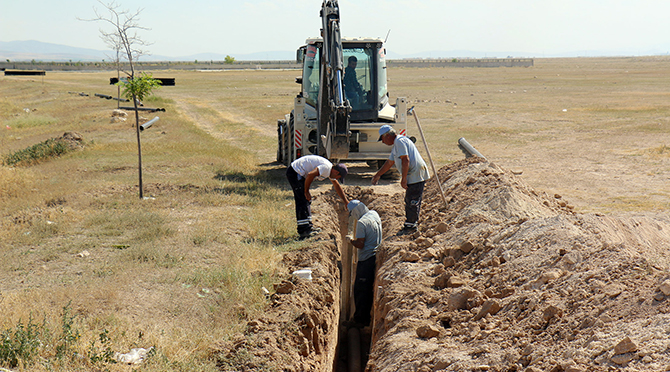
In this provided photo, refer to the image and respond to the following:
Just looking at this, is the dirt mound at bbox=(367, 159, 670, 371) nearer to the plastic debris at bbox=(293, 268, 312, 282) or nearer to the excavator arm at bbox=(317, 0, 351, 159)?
the plastic debris at bbox=(293, 268, 312, 282)

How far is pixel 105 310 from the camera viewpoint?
19.0 ft

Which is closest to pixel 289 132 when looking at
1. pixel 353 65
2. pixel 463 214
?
pixel 353 65

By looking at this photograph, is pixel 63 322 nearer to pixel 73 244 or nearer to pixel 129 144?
pixel 73 244

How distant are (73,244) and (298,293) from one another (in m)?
3.68

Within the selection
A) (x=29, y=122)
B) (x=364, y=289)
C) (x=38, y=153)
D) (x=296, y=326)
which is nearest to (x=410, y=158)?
(x=364, y=289)

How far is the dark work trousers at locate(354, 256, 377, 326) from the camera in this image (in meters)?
8.47

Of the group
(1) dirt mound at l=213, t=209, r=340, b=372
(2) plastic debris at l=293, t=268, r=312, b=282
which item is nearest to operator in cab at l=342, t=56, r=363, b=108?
(1) dirt mound at l=213, t=209, r=340, b=372

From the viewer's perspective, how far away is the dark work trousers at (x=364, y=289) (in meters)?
8.47

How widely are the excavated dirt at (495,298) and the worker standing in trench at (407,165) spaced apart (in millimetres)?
601

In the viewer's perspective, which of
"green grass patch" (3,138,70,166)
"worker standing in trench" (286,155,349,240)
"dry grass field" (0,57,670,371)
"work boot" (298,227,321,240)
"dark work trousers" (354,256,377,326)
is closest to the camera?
"dry grass field" (0,57,670,371)

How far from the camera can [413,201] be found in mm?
8312

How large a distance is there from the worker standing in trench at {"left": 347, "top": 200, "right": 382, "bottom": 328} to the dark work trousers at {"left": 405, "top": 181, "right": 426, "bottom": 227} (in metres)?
0.51

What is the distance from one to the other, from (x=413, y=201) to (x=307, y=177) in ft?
5.46

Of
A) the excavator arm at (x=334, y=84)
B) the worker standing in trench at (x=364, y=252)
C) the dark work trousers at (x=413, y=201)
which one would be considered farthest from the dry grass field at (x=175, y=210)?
the dark work trousers at (x=413, y=201)
